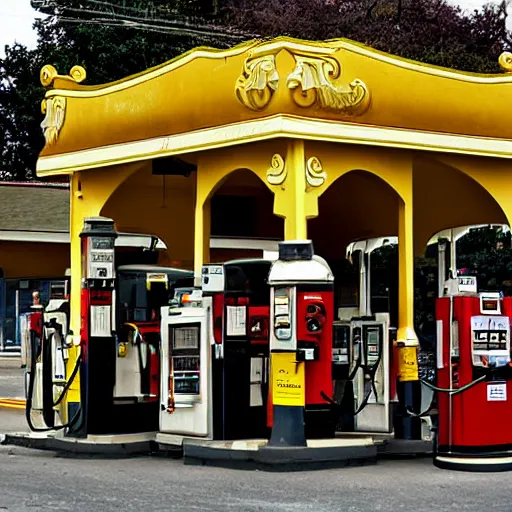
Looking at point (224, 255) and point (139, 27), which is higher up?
point (139, 27)

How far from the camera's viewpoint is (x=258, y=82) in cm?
1480

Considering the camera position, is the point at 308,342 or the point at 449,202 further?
the point at 449,202

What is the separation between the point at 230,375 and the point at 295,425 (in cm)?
104

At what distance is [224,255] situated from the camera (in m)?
35.1

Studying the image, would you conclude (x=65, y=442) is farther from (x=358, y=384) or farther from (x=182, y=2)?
(x=182, y=2)

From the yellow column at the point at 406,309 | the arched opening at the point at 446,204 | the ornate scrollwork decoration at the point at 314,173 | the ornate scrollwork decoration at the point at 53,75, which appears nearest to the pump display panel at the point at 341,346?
the yellow column at the point at 406,309

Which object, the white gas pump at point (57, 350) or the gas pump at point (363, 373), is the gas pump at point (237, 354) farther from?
the white gas pump at point (57, 350)

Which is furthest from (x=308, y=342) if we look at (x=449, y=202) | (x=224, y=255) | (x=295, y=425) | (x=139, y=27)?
(x=139, y=27)

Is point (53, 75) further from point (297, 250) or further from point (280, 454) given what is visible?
point (280, 454)

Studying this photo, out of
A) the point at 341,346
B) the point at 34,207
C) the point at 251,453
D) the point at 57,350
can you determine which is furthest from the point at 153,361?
the point at 34,207

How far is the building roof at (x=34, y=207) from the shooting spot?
38094 millimetres

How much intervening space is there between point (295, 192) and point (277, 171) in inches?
15.5

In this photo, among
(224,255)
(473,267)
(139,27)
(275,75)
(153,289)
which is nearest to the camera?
(275,75)

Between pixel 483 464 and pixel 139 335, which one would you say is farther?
pixel 139 335
